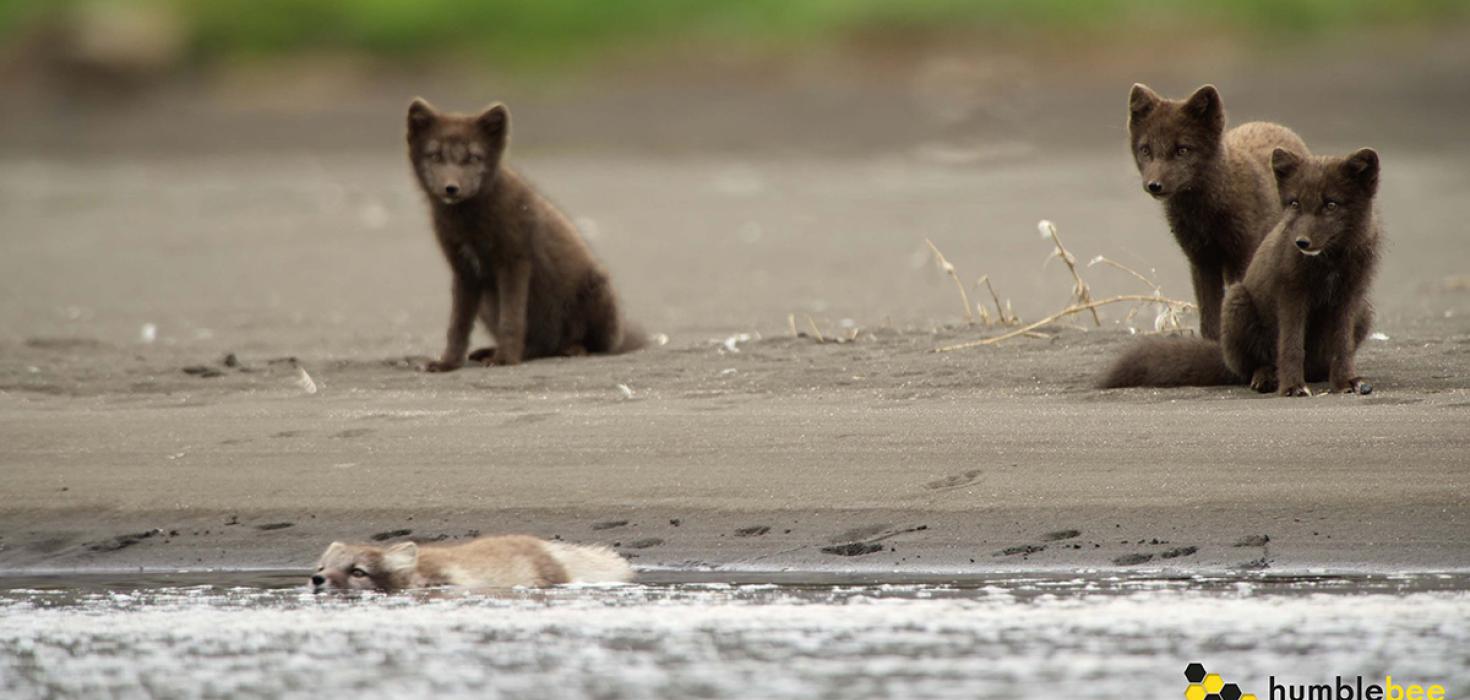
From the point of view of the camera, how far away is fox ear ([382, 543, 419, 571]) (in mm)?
8094

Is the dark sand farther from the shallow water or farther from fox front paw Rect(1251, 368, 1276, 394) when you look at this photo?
the shallow water

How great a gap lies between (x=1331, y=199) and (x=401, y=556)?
3899 mm

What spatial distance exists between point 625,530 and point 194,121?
21996 millimetres

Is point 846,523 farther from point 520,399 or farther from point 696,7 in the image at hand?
point 696,7

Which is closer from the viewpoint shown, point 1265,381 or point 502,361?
point 1265,381

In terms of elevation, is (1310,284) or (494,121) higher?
(494,121)

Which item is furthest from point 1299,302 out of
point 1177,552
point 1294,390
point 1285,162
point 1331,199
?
point 1177,552

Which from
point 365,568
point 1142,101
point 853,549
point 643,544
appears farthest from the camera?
point 1142,101

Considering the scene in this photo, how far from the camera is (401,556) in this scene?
8.12 meters

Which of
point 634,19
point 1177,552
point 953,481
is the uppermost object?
point 634,19

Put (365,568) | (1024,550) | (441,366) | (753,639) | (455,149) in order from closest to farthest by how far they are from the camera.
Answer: (753,639) → (365,568) → (1024,550) → (441,366) → (455,149)

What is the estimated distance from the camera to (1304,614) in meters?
7.25

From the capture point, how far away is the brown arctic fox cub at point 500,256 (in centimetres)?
1178

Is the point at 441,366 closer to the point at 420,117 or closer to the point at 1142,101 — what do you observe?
the point at 420,117
